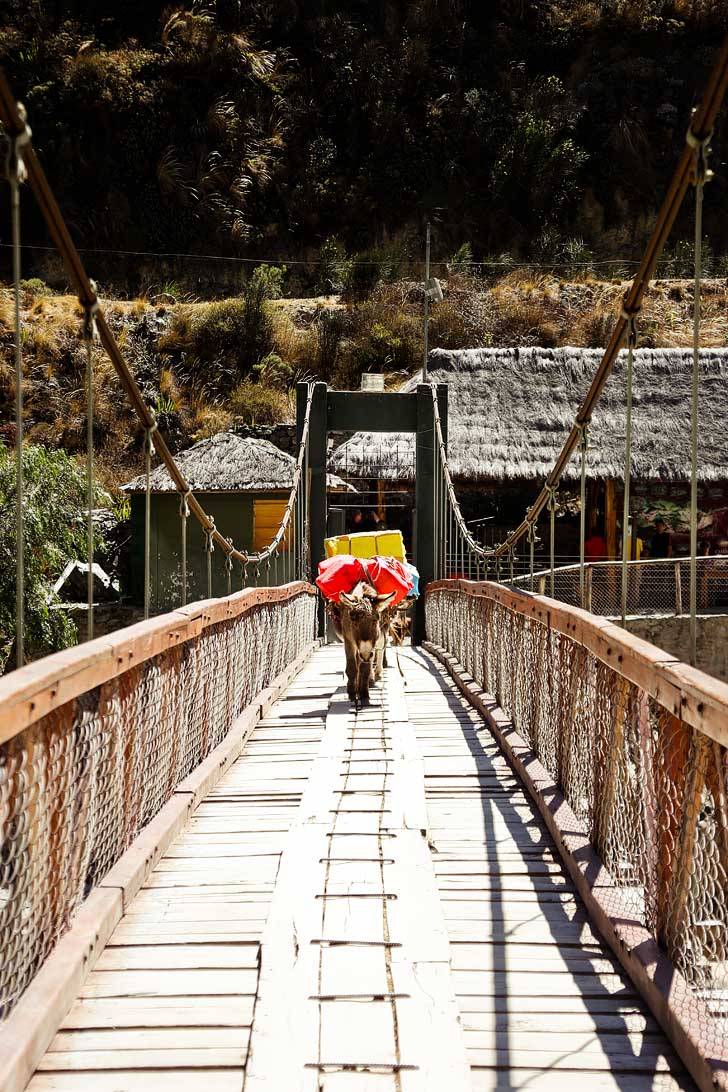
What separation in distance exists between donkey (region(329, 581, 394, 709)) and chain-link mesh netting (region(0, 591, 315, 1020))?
4.80 feet

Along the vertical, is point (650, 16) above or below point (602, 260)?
above

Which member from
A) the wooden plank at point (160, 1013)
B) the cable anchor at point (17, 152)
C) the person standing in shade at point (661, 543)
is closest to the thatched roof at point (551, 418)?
the person standing in shade at point (661, 543)

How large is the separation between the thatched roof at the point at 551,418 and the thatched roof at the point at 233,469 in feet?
3.20

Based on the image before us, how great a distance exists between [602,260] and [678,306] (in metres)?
3.23

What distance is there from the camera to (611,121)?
1069 inches

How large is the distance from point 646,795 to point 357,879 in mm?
730

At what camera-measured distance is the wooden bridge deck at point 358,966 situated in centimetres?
178

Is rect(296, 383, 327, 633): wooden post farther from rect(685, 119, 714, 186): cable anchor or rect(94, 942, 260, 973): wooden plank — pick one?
rect(94, 942, 260, 973): wooden plank

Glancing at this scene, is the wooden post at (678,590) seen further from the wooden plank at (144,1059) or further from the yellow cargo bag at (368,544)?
the wooden plank at (144,1059)

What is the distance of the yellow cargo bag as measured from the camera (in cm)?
988

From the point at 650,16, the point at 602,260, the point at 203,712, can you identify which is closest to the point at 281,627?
the point at 203,712

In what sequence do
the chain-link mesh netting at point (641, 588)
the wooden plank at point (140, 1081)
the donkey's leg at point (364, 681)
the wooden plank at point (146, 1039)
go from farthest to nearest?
the chain-link mesh netting at point (641, 588) < the donkey's leg at point (364, 681) < the wooden plank at point (146, 1039) < the wooden plank at point (140, 1081)

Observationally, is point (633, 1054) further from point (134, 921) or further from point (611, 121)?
A: point (611, 121)

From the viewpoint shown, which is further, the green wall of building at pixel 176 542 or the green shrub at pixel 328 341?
the green shrub at pixel 328 341
